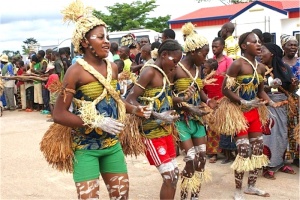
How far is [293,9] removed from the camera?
Result: 16.9 m

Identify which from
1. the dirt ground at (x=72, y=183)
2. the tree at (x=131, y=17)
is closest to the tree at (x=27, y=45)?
the tree at (x=131, y=17)

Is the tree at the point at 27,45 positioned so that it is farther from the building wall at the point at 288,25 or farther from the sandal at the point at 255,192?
the sandal at the point at 255,192

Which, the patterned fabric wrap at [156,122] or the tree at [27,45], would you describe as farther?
the tree at [27,45]

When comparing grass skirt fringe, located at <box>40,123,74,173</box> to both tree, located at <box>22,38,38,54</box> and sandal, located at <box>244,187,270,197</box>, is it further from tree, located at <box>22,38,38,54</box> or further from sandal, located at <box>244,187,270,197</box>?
tree, located at <box>22,38,38,54</box>

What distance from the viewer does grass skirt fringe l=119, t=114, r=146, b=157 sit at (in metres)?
3.80

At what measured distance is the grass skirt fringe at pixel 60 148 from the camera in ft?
10.6

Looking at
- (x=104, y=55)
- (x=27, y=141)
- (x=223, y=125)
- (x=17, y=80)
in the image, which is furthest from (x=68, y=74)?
(x=17, y=80)

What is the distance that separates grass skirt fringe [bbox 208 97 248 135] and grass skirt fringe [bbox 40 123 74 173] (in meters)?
2.17

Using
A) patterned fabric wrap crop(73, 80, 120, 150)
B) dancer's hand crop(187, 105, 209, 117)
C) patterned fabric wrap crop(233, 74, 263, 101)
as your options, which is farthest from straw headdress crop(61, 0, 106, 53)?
patterned fabric wrap crop(233, 74, 263, 101)

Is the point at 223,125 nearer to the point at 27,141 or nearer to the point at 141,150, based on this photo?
the point at 141,150

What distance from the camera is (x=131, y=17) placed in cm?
3312

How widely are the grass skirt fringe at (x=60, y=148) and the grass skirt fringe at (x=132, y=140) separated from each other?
62 cm

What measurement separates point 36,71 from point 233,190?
908 centimetres

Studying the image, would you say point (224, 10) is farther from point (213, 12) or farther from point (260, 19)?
point (260, 19)
